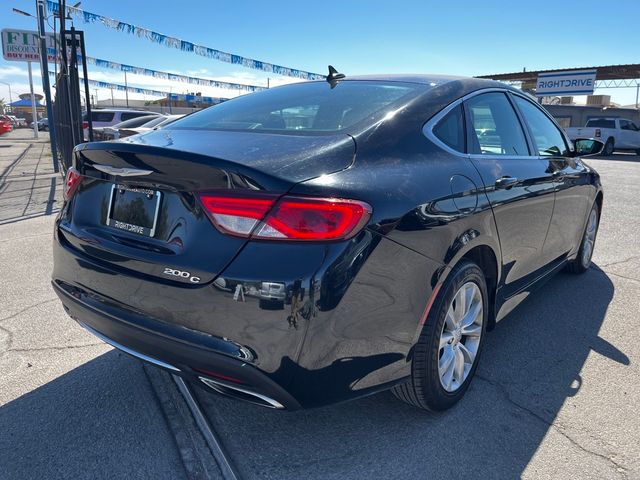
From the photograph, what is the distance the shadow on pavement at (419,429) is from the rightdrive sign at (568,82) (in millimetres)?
32420

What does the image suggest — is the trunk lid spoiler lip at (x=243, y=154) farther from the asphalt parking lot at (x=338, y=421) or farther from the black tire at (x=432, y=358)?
the asphalt parking lot at (x=338, y=421)

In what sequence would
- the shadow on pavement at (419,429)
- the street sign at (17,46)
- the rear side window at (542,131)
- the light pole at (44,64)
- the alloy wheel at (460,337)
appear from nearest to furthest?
the shadow on pavement at (419,429), the alloy wheel at (460,337), the rear side window at (542,131), the light pole at (44,64), the street sign at (17,46)

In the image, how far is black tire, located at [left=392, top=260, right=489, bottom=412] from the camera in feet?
7.66

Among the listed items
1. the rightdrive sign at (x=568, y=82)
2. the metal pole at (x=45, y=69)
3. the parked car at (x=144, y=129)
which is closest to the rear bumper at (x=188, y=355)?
the parked car at (x=144, y=129)

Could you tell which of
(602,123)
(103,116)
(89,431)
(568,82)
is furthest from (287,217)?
(568,82)

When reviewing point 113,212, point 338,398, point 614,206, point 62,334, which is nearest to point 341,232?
point 338,398

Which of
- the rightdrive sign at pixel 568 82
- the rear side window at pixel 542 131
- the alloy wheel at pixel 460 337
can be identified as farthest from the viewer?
the rightdrive sign at pixel 568 82

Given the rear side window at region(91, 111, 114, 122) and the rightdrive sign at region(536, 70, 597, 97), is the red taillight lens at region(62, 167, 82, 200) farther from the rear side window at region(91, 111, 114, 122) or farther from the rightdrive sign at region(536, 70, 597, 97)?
the rightdrive sign at region(536, 70, 597, 97)

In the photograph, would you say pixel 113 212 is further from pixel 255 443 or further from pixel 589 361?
pixel 589 361

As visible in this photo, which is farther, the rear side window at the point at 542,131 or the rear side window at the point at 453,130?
the rear side window at the point at 542,131

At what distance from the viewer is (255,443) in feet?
7.81

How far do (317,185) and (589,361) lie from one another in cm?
236

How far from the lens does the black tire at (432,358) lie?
2334 millimetres

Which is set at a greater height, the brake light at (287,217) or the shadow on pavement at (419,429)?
the brake light at (287,217)
